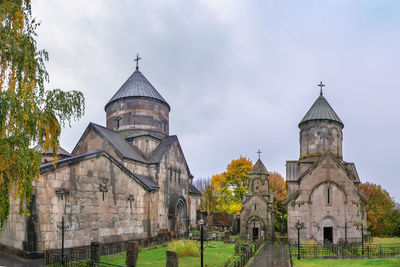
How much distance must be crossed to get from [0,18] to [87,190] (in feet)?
33.4

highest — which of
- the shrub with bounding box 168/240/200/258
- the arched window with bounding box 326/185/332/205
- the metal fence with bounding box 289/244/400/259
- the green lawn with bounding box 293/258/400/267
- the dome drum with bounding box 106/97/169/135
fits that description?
the dome drum with bounding box 106/97/169/135

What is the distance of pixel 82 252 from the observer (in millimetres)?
16688

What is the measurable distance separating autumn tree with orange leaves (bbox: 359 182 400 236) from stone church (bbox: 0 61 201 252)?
2198cm

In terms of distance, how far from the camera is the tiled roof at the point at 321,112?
30.3 metres

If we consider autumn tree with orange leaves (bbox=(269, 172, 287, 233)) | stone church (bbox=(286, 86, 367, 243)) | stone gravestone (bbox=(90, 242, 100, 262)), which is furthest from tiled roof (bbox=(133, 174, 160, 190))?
autumn tree with orange leaves (bbox=(269, 172, 287, 233))

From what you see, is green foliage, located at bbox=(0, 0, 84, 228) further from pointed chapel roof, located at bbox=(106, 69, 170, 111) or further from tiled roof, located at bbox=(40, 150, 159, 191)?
pointed chapel roof, located at bbox=(106, 69, 170, 111)

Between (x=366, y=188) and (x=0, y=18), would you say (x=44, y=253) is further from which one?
(x=366, y=188)

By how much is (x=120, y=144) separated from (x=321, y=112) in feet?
59.8

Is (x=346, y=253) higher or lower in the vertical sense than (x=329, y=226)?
lower

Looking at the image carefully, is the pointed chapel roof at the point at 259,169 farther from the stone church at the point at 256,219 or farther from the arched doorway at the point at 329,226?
the arched doorway at the point at 329,226

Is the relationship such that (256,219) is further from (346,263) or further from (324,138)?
(346,263)

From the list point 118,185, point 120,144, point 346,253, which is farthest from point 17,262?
point 346,253

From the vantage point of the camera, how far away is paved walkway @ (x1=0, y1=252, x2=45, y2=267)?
13934mm

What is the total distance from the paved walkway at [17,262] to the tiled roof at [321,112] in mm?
24426
